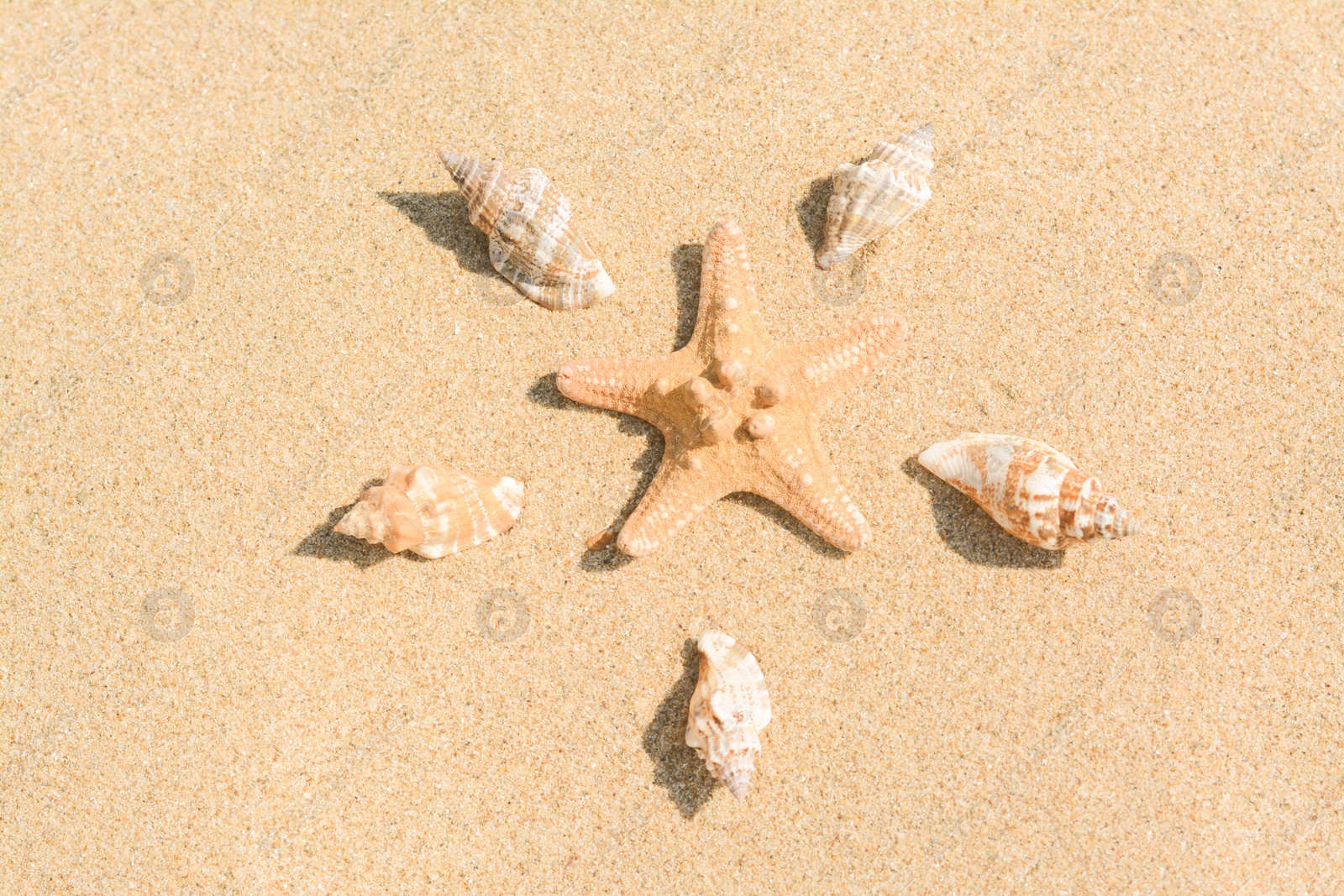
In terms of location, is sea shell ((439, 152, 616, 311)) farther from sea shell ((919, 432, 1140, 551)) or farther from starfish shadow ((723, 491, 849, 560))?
sea shell ((919, 432, 1140, 551))

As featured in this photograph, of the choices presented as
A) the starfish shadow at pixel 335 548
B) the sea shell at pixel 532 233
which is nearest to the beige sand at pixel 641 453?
the starfish shadow at pixel 335 548

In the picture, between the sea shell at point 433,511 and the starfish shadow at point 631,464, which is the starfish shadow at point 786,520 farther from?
the sea shell at point 433,511

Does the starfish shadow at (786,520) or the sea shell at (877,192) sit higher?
the sea shell at (877,192)

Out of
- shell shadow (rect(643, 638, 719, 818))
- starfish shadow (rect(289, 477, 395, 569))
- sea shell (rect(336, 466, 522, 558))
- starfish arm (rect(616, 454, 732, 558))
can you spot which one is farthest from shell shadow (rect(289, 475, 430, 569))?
shell shadow (rect(643, 638, 719, 818))

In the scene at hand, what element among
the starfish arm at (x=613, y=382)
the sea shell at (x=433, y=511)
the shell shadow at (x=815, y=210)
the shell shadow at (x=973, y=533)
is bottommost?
the sea shell at (x=433, y=511)

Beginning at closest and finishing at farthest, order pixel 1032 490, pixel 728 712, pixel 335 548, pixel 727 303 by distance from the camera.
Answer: pixel 728 712
pixel 1032 490
pixel 727 303
pixel 335 548

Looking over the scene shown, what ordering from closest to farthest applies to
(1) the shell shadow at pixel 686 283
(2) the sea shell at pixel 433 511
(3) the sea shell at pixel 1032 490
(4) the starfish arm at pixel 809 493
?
(2) the sea shell at pixel 433 511
(3) the sea shell at pixel 1032 490
(4) the starfish arm at pixel 809 493
(1) the shell shadow at pixel 686 283

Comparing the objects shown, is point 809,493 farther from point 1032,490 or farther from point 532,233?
point 532,233

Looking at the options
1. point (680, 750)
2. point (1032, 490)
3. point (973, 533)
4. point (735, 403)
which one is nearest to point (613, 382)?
point (735, 403)
